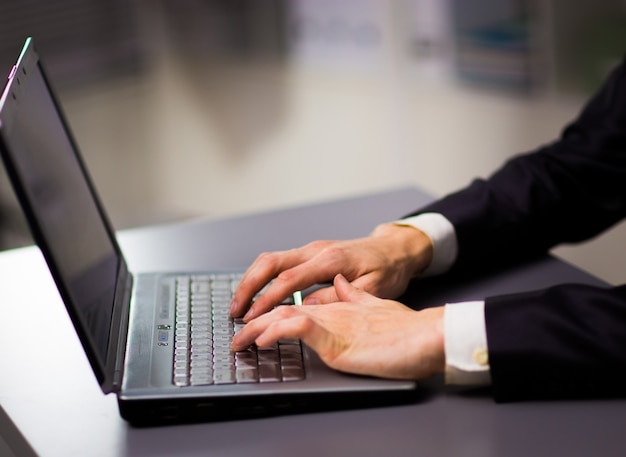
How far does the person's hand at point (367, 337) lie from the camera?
856 millimetres

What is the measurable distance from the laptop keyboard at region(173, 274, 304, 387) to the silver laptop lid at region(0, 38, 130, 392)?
69mm

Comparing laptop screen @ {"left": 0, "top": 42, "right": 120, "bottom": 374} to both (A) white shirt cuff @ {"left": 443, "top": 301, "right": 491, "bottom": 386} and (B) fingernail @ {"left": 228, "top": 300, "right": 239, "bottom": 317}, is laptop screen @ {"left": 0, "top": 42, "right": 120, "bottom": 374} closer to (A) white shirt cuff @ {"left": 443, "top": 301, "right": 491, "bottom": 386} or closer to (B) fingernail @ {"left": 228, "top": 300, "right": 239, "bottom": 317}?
(B) fingernail @ {"left": 228, "top": 300, "right": 239, "bottom": 317}

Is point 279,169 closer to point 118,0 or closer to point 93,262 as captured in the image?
point 118,0

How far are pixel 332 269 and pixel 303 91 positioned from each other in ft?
7.52

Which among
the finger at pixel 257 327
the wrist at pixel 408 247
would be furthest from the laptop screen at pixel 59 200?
the wrist at pixel 408 247

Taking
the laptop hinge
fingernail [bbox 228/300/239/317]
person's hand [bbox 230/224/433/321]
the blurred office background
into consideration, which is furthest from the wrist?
the blurred office background

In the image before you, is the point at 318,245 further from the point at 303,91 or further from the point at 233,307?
the point at 303,91

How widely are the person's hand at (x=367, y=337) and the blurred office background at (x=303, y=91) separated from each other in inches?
66.1

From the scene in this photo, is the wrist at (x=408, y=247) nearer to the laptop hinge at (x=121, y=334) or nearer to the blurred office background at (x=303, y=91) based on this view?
the laptop hinge at (x=121, y=334)

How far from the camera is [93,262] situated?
1.01m

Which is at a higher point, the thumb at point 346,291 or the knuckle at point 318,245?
the knuckle at point 318,245

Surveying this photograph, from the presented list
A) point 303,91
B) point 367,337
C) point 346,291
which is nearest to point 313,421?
point 367,337

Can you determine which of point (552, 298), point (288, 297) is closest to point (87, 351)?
point (288, 297)

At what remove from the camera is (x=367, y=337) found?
2.87 ft
